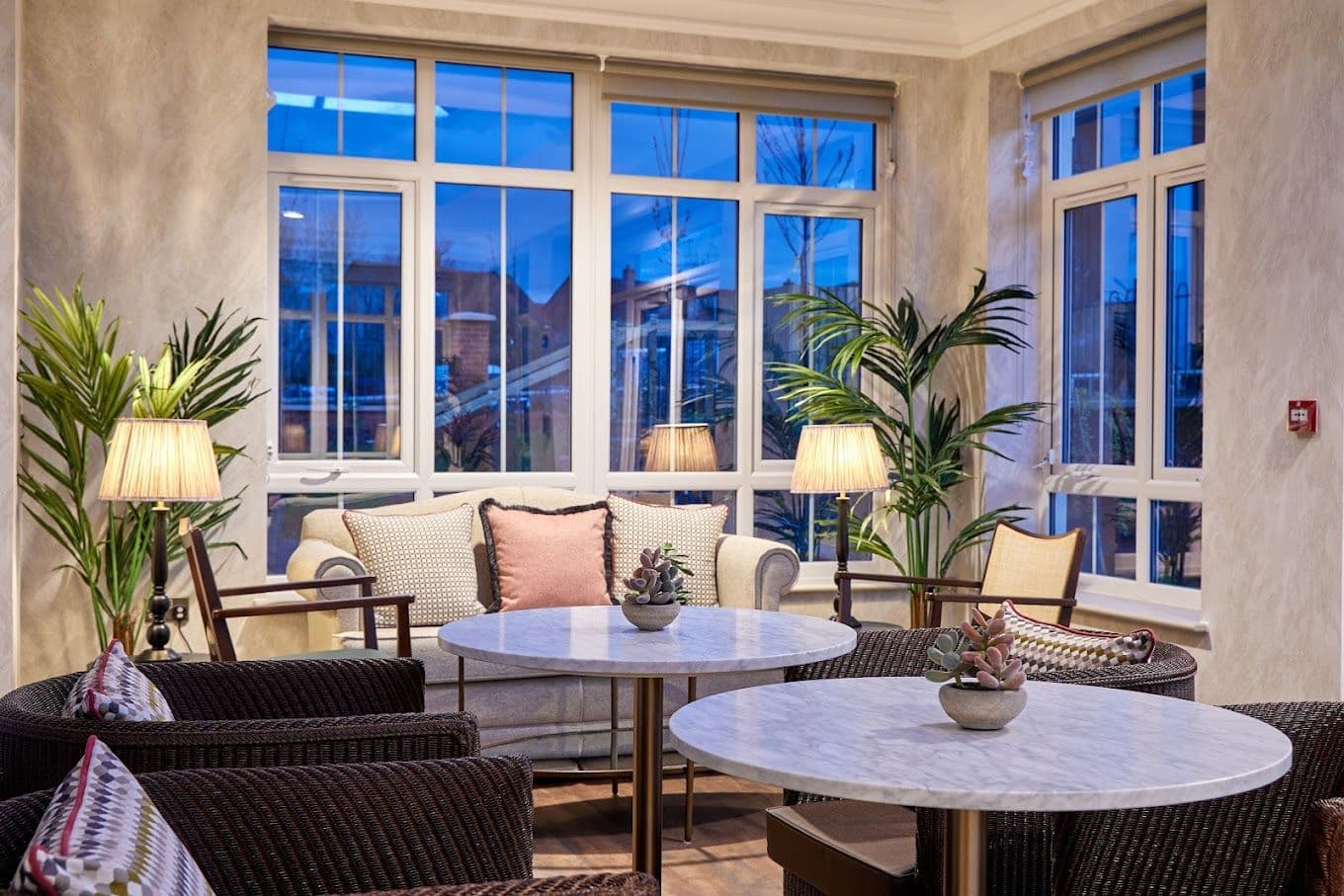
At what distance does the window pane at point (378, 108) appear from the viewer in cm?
570

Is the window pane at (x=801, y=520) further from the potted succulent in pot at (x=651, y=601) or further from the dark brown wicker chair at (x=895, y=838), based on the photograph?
the dark brown wicker chair at (x=895, y=838)

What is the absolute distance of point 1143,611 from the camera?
5.28 meters

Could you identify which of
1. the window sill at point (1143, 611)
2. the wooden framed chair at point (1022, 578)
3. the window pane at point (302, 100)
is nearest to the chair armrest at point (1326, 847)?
the wooden framed chair at point (1022, 578)

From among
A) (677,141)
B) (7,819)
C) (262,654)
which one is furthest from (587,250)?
(7,819)

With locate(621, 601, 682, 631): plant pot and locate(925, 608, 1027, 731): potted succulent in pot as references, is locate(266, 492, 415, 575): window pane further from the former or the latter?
locate(925, 608, 1027, 731): potted succulent in pot

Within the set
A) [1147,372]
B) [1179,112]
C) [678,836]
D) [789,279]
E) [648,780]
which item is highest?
[1179,112]

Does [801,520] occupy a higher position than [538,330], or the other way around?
[538,330]

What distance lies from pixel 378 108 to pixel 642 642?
11.3ft

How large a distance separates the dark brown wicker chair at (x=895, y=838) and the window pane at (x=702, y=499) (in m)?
3.06

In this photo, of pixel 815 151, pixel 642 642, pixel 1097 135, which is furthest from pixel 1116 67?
pixel 642 642

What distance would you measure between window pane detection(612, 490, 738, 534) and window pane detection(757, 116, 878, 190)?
1.42 metres

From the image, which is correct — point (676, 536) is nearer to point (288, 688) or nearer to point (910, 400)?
point (910, 400)

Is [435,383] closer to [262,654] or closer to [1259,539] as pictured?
[262,654]

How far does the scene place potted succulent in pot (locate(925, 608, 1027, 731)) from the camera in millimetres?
1974
